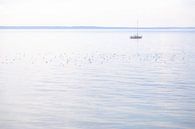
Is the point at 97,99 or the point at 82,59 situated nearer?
the point at 97,99

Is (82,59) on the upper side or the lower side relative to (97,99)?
upper

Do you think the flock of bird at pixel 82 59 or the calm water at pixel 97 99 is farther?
the flock of bird at pixel 82 59

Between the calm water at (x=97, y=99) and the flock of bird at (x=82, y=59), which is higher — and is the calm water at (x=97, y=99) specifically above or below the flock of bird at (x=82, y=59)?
below

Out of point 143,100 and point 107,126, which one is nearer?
point 107,126

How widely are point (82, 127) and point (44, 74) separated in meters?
16.5

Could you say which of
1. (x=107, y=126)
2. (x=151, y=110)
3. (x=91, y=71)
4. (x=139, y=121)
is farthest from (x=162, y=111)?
(x=91, y=71)

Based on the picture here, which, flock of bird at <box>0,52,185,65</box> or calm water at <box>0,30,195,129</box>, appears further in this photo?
flock of bird at <box>0,52,185,65</box>

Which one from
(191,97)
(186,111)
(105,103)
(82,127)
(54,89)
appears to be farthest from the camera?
(54,89)

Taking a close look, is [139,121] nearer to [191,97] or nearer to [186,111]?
[186,111]

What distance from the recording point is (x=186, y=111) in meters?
18.9

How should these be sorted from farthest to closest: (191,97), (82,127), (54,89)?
(54,89)
(191,97)
(82,127)

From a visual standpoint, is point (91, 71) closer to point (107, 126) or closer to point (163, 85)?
point (163, 85)

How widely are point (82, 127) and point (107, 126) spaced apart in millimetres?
889

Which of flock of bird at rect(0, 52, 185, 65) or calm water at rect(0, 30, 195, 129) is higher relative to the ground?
flock of bird at rect(0, 52, 185, 65)
